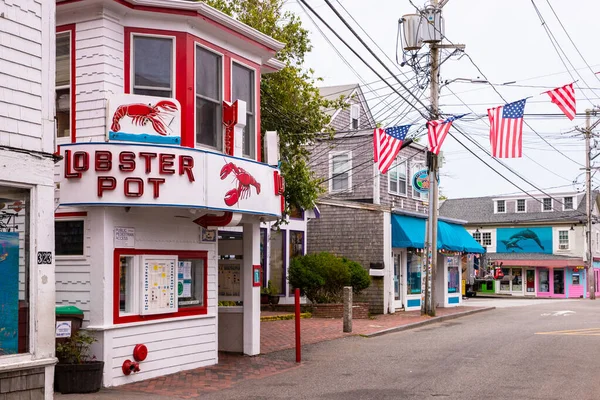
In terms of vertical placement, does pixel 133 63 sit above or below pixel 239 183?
above

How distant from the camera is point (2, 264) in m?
8.67

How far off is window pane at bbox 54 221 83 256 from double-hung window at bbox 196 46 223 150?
2552mm

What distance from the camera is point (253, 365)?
44.9 feet

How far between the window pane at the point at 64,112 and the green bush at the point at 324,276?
12158 mm

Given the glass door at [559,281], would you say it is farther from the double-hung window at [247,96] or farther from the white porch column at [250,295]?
the double-hung window at [247,96]

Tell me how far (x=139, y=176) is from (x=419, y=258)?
1894 cm

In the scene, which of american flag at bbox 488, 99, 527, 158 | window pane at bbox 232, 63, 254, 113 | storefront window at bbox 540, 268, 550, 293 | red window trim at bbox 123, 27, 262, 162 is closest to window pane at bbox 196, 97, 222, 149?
red window trim at bbox 123, 27, 262, 162

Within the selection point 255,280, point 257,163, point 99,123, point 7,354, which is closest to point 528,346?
point 255,280

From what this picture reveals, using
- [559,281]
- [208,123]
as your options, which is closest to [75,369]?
[208,123]

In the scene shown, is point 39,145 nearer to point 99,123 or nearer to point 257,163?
point 99,123

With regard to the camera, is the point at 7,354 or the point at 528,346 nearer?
the point at 7,354

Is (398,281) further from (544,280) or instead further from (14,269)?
(544,280)

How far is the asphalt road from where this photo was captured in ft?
35.6

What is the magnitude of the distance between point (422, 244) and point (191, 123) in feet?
51.8
